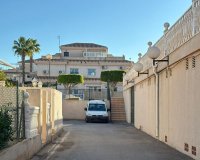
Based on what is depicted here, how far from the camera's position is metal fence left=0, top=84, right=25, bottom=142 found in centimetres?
1090

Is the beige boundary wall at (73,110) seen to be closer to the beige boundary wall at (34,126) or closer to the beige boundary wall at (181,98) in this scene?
the beige boundary wall at (181,98)

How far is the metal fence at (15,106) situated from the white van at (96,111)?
23.8m

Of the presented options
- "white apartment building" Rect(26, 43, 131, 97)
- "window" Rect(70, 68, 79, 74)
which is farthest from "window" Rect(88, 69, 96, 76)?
"window" Rect(70, 68, 79, 74)

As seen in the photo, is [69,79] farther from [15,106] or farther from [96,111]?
[15,106]

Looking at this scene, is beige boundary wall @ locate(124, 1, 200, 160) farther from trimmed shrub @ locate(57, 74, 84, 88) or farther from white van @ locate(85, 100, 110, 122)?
trimmed shrub @ locate(57, 74, 84, 88)

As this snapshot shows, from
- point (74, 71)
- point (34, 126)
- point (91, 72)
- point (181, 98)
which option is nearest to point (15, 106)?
point (34, 126)

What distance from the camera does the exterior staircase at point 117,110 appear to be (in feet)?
124

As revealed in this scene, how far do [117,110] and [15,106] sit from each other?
28.0m

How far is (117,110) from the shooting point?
3900cm

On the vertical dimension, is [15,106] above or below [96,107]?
above

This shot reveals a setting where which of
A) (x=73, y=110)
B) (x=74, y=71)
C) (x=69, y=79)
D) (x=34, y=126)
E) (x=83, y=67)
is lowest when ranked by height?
(x=73, y=110)

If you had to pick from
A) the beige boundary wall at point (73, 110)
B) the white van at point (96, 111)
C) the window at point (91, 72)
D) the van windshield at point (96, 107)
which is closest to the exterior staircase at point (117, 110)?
the white van at point (96, 111)

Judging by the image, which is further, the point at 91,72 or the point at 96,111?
the point at 91,72

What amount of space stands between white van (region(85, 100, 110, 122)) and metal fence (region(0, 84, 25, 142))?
23792 millimetres
